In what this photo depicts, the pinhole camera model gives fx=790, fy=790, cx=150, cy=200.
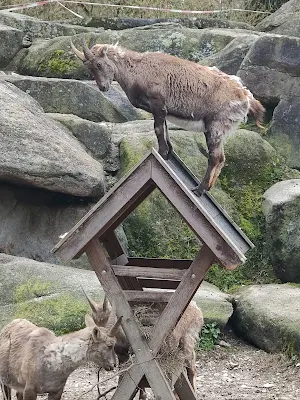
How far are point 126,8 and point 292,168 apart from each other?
9.28m

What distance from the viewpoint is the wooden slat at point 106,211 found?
19.1 ft

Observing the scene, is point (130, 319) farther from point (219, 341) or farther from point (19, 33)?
point (19, 33)

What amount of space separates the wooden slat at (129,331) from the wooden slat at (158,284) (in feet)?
2.24

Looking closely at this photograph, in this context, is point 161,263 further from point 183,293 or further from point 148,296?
point 183,293

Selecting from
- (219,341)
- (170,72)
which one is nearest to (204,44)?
(219,341)

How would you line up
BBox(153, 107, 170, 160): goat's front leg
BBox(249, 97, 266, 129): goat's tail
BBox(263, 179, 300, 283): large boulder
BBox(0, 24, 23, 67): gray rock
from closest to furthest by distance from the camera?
BBox(153, 107, 170, 160): goat's front leg → BBox(249, 97, 266, 129): goat's tail → BBox(263, 179, 300, 283): large boulder → BBox(0, 24, 23, 67): gray rock

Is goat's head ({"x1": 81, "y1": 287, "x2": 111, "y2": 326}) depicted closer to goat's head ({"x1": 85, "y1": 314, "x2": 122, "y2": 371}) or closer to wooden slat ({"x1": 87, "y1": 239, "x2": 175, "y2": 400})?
goat's head ({"x1": 85, "y1": 314, "x2": 122, "y2": 371})

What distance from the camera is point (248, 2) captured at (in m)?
20.7

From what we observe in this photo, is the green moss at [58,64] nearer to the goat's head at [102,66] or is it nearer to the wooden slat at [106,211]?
the goat's head at [102,66]

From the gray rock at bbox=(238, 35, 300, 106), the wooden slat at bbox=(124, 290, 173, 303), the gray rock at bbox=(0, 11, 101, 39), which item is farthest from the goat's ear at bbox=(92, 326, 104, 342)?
the gray rock at bbox=(0, 11, 101, 39)

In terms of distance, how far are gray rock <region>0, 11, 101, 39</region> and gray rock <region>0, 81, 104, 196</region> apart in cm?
536

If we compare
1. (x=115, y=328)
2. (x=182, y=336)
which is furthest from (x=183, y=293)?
(x=182, y=336)

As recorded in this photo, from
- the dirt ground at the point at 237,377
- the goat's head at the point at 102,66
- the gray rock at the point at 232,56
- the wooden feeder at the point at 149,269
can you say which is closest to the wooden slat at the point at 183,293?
the wooden feeder at the point at 149,269

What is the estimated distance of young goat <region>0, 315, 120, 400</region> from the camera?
20.3 feet
